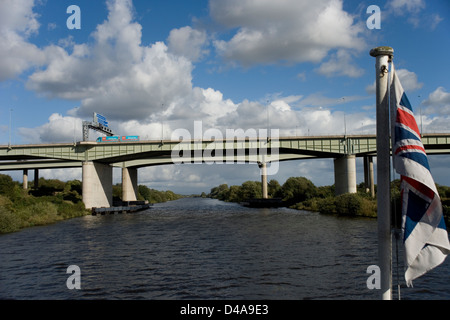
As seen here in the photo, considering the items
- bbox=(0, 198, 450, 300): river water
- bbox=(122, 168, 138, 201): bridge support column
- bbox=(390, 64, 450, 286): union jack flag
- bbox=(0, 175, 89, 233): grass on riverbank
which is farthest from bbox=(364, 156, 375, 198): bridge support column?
bbox=(390, 64, 450, 286): union jack flag

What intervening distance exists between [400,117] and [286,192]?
101364 millimetres

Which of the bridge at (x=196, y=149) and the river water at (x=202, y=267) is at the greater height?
the bridge at (x=196, y=149)

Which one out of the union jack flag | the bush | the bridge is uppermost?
the bridge

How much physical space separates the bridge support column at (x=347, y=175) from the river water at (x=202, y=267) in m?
35.3

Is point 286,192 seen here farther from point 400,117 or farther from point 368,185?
point 400,117

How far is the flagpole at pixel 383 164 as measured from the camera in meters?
4.72

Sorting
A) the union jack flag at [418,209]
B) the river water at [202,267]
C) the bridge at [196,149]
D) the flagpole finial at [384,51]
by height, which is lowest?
the river water at [202,267]

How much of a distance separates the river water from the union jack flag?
980 cm

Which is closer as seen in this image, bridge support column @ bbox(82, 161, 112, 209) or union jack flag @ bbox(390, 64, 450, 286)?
union jack flag @ bbox(390, 64, 450, 286)

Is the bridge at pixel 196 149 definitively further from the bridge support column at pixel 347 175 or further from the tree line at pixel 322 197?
the tree line at pixel 322 197

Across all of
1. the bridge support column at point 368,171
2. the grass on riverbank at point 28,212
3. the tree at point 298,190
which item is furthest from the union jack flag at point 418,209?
the tree at point 298,190

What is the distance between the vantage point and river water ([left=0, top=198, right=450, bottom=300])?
14688 mm

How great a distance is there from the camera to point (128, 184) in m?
90.8

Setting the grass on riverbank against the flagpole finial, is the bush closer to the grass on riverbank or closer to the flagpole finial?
the grass on riverbank
